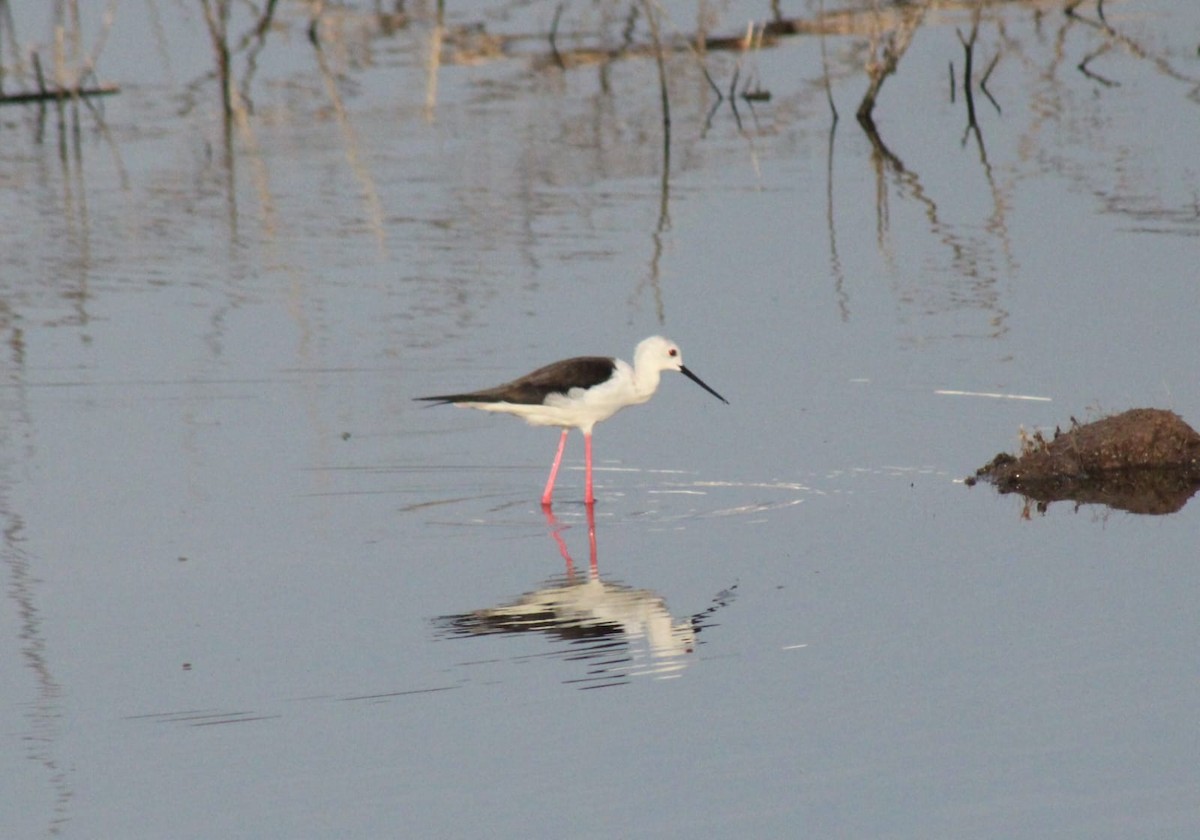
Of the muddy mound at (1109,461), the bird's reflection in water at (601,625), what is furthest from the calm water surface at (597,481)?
the muddy mound at (1109,461)

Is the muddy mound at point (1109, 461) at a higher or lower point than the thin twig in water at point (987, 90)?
lower

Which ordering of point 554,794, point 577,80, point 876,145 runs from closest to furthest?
point 554,794 < point 876,145 < point 577,80

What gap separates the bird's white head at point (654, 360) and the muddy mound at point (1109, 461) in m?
1.71

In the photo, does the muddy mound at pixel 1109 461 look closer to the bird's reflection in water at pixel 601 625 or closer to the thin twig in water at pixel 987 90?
the bird's reflection in water at pixel 601 625

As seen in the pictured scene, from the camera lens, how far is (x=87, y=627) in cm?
718

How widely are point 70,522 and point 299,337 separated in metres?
3.40

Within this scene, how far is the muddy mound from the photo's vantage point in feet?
29.0

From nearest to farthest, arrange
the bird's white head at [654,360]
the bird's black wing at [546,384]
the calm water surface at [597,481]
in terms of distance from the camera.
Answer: the calm water surface at [597,481], the bird's black wing at [546,384], the bird's white head at [654,360]

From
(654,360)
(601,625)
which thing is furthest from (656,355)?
(601,625)

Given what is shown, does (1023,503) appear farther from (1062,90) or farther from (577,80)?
(577,80)

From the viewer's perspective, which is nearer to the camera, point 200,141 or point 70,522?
point 70,522

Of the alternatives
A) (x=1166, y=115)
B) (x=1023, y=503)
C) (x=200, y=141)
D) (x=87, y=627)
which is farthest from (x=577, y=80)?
(x=87, y=627)

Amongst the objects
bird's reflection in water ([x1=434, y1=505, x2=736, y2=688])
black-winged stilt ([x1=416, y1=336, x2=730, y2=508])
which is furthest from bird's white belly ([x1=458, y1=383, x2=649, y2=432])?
bird's reflection in water ([x1=434, y1=505, x2=736, y2=688])

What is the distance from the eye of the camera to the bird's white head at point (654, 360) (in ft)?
32.4
